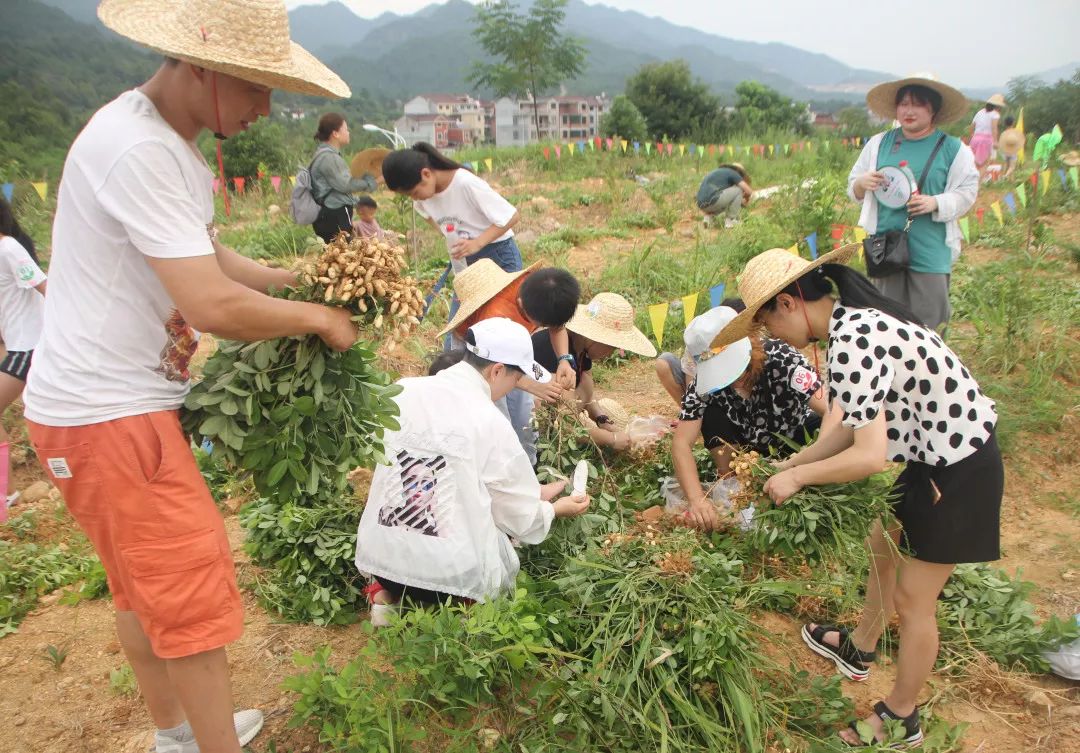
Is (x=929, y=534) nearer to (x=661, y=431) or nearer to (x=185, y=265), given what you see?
(x=661, y=431)

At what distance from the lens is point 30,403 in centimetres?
163

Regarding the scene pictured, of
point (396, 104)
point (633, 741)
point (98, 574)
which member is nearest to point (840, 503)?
point (633, 741)

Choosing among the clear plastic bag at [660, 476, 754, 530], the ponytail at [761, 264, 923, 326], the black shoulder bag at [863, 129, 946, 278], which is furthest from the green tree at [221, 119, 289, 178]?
the ponytail at [761, 264, 923, 326]

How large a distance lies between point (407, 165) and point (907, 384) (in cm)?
325

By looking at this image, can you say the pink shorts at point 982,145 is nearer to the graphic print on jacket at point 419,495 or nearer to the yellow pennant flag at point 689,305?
the yellow pennant flag at point 689,305

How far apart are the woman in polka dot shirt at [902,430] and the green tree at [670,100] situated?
26.4 meters

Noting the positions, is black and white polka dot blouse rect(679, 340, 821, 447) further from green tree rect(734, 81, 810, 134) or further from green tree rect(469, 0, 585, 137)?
green tree rect(734, 81, 810, 134)

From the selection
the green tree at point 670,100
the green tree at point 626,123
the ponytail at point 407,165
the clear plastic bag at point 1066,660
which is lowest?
the clear plastic bag at point 1066,660

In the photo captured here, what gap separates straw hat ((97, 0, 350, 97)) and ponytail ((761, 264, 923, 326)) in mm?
1552

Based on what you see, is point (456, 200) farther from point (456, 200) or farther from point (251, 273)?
point (251, 273)

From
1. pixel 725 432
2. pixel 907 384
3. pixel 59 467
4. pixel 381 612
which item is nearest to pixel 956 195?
pixel 725 432

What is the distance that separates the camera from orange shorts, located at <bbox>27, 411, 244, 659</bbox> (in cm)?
161

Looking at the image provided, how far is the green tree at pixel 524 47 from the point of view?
26.5m

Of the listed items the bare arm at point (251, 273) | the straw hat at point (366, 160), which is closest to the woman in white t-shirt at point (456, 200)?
the straw hat at point (366, 160)
